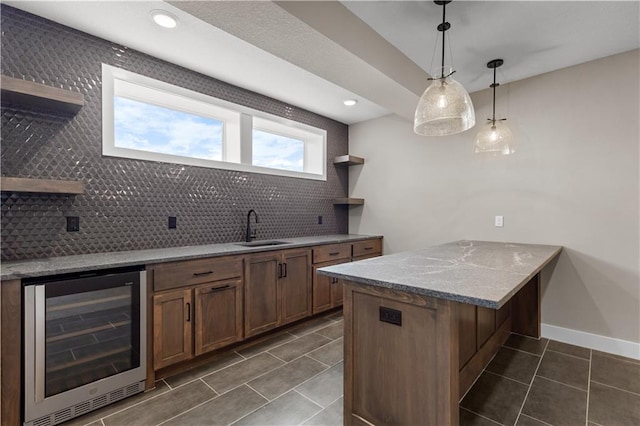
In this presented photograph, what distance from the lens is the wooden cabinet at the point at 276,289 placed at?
2.69 m

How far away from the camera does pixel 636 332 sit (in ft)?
8.25

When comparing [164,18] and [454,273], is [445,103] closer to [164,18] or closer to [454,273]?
[454,273]

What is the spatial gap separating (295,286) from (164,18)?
8.32 feet

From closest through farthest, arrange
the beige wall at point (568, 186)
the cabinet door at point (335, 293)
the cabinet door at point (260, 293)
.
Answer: the beige wall at point (568, 186)
the cabinet door at point (260, 293)
the cabinet door at point (335, 293)

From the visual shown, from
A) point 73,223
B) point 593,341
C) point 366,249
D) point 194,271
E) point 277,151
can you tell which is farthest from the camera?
point 366,249

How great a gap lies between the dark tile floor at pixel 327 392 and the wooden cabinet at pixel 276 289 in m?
0.28

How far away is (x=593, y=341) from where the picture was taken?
2689 mm

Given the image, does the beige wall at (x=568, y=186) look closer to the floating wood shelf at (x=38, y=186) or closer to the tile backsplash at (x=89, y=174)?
the tile backsplash at (x=89, y=174)

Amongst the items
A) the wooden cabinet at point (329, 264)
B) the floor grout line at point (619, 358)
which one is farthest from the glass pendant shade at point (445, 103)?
the floor grout line at point (619, 358)

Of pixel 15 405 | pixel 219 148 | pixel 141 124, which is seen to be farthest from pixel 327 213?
pixel 15 405

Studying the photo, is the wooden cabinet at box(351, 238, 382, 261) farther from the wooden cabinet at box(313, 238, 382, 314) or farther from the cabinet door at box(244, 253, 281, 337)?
the cabinet door at box(244, 253, 281, 337)

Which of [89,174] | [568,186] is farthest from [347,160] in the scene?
[89,174]

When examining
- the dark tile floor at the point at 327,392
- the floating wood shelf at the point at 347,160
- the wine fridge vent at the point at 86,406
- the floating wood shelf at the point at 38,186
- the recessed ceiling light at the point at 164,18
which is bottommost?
the dark tile floor at the point at 327,392

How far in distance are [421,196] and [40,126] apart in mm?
3803
